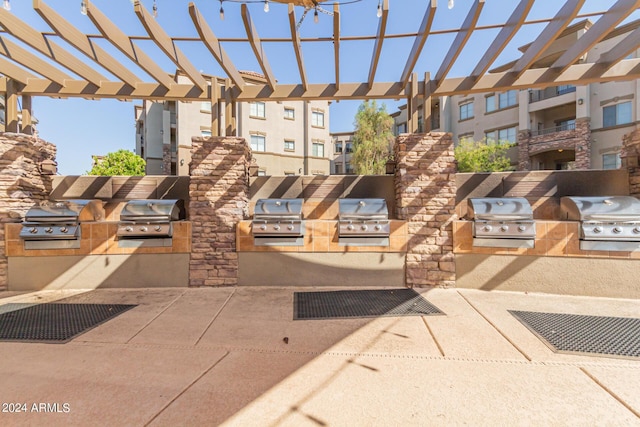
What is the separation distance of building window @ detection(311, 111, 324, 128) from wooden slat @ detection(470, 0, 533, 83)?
15.0 meters

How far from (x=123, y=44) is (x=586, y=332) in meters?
6.19

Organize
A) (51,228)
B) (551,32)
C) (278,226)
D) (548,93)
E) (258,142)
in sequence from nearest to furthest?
(551,32) < (51,228) < (278,226) < (548,93) < (258,142)

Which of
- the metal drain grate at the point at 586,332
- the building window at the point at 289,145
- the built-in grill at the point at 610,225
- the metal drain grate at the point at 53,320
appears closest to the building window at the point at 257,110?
the building window at the point at 289,145

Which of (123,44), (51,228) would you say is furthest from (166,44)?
(51,228)

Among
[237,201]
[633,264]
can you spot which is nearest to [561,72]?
[633,264]

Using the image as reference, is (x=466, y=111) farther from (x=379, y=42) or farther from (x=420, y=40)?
(x=379, y=42)

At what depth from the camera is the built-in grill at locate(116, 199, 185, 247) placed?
12.9ft

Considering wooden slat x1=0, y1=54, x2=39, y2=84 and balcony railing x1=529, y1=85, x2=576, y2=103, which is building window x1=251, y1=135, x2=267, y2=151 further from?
balcony railing x1=529, y1=85, x2=576, y2=103

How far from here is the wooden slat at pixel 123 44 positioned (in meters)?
2.99

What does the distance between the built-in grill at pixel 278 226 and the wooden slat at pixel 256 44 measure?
6.93 feet

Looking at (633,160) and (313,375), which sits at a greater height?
(633,160)

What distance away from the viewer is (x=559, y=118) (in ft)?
51.2

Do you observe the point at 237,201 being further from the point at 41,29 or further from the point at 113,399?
the point at 41,29

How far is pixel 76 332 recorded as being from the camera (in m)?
2.57
